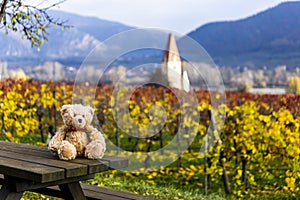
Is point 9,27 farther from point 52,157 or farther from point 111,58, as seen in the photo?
point 52,157

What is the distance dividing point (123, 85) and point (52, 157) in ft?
16.5

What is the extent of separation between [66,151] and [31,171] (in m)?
0.30

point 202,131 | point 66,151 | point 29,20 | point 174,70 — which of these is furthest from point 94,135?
point 202,131

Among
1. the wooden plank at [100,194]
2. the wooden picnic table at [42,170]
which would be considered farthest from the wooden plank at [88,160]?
the wooden plank at [100,194]

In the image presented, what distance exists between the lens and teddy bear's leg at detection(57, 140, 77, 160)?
2.33m

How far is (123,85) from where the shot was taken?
7.43 m

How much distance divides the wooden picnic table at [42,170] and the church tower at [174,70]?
9.12ft

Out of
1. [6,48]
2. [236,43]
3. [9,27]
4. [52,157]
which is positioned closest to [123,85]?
[6,48]

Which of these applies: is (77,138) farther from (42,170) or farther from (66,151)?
(42,170)

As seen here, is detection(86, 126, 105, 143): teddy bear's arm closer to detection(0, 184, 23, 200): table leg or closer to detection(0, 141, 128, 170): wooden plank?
detection(0, 141, 128, 170): wooden plank

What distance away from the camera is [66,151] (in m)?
2.33

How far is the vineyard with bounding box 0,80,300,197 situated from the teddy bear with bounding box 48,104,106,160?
2916 mm

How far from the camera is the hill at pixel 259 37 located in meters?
50.8

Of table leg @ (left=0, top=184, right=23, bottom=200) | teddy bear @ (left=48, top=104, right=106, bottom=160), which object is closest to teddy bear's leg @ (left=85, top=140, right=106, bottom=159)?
teddy bear @ (left=48, top=104, right=106, bottom=160)
